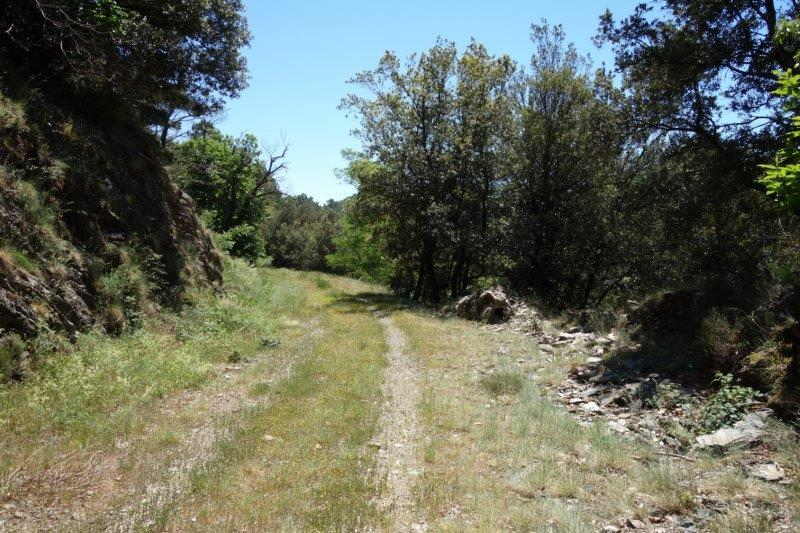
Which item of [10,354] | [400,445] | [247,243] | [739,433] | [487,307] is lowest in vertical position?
[400,445]

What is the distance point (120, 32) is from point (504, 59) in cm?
2160

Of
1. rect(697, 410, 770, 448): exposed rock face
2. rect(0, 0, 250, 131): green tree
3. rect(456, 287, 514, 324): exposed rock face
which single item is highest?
rect(0, 0, 250, 131): green tree

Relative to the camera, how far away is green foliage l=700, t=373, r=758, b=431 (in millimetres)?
7188

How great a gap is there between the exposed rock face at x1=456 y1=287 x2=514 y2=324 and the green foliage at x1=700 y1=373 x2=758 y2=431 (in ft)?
37.5

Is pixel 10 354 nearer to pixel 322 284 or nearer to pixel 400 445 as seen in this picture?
pixel 400 445

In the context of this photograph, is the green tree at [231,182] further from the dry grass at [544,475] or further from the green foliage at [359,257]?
the dry grass at [544,475]

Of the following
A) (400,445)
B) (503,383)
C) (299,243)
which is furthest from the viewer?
(299,243)

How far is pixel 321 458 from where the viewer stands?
6.73 metres

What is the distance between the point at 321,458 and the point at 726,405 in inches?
256

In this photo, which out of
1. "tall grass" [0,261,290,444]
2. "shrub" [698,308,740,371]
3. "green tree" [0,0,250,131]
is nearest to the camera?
"tall grass" [0,261,290,444]

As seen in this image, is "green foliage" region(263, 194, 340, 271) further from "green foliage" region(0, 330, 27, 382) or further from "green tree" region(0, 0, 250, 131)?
"green foliage" region(0, 330, 27, 382)

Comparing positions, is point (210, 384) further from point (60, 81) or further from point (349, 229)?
point (349, 229)

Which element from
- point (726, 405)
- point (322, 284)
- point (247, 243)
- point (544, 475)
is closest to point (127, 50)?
point (544, 475)

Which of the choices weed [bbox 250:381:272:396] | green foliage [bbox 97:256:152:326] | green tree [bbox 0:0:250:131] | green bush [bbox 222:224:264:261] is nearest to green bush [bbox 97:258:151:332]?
green foliage [bbox 97:256:152:326]
